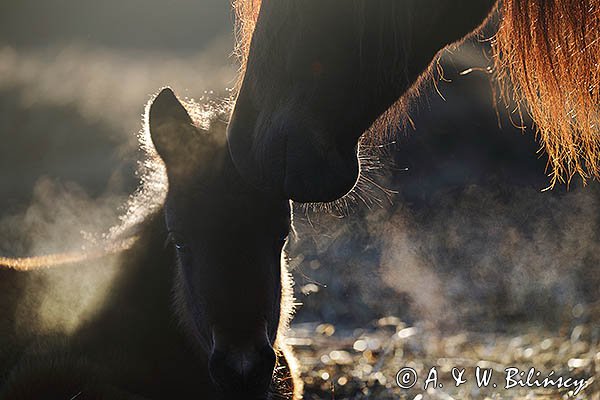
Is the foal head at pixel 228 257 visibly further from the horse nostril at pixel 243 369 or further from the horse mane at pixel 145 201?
the horse mane at pixel 145 201

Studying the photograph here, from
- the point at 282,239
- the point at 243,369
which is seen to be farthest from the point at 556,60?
the point at 243,369

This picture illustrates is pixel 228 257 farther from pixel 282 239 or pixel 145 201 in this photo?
pixel 145 201

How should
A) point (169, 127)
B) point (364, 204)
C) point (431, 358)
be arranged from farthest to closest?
point (364, 204), point (431, 358), point (169, 127)

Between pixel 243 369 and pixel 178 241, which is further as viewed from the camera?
pixel 178 241

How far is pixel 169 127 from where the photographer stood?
6.93ft

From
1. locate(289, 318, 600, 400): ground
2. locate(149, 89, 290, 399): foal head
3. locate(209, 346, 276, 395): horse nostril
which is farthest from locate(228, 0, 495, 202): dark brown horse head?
locate(289, 318, 600, 400): ground

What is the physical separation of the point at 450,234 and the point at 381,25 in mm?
4721

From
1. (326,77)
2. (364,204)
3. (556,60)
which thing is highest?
(556,60)

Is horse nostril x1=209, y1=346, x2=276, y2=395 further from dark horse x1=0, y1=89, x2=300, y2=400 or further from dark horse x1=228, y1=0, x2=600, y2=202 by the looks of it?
dark horse x1=228, y1=0, x2=600, y2=202

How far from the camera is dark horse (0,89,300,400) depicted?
1.79 meters

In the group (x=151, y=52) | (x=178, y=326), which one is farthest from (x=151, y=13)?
(x=178, y=326)

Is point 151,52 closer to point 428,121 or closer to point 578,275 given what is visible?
point 428,121

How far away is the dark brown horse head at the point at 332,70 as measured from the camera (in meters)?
Answer: 1.16

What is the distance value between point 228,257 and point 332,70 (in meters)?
0.84
